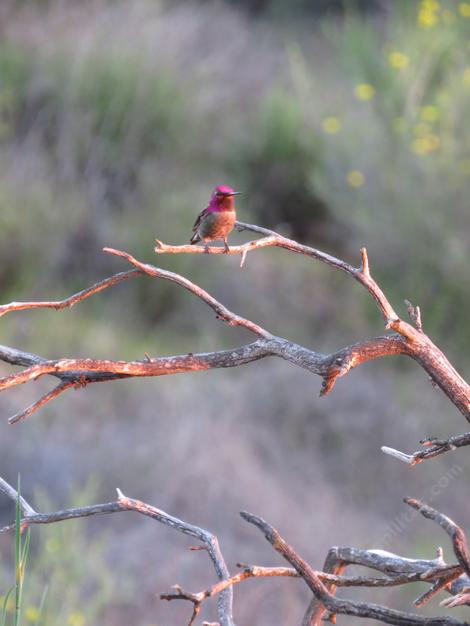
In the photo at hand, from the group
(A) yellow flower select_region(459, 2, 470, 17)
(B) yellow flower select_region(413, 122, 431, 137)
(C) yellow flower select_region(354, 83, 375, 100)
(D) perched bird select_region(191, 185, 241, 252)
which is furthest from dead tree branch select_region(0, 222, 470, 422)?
(A) yellow flower select_region(459, 2, 470, 17)

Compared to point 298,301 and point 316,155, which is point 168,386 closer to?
point 298,301

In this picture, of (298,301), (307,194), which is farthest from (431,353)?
(307,194)

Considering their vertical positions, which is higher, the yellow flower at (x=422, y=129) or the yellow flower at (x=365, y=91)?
the yellow flower at (x=365, y=91)

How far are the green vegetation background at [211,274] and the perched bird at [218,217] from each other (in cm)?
161

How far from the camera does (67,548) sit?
14.1 feet

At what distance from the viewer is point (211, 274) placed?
9.92 m

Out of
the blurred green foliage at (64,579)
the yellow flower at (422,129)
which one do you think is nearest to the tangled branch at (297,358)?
the blurred green foliage at (64,579)

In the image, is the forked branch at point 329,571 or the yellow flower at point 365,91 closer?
the forked branch at point 329,571

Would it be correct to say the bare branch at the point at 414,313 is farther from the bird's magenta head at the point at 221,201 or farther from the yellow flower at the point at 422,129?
the yellow flower at the point at 422,129

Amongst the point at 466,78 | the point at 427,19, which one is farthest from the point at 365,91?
the point at 466,78

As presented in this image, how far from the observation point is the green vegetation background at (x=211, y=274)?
620cm

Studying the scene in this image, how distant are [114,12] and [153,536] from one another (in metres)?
8.37

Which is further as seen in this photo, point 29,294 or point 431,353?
point 29,294

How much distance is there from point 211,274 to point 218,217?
7.14 m
